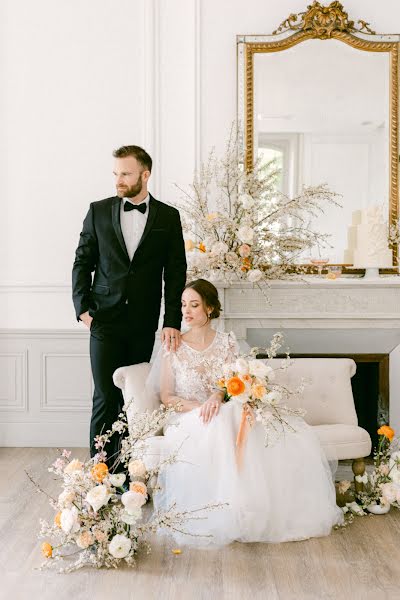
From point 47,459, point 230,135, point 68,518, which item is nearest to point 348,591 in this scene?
point 68,518

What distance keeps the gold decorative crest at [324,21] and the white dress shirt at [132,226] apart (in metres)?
1.73

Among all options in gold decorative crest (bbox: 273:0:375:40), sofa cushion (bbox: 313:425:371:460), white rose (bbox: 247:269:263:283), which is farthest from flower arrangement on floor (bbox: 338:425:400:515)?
gold decorative crest (bbox: 273:0:375:40)

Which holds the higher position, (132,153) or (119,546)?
(132,153)

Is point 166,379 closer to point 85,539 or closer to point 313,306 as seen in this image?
point 85,539

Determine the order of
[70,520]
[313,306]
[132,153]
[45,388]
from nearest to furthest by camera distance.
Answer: [70,520] < [132,153] < [313,306] < [45,388]

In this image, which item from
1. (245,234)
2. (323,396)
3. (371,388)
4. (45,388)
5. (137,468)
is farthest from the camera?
(45,388)

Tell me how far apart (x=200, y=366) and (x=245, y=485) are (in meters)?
0.75

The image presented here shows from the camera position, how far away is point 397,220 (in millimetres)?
4590

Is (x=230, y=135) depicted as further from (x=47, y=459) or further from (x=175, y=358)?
(x=47, y=459)

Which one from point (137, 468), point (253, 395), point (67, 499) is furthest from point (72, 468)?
point (253, 395)

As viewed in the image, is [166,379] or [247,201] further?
[247,201]

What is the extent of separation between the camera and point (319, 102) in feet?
15.0

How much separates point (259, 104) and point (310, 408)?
6.70ft

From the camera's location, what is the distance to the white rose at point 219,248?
413 cm
